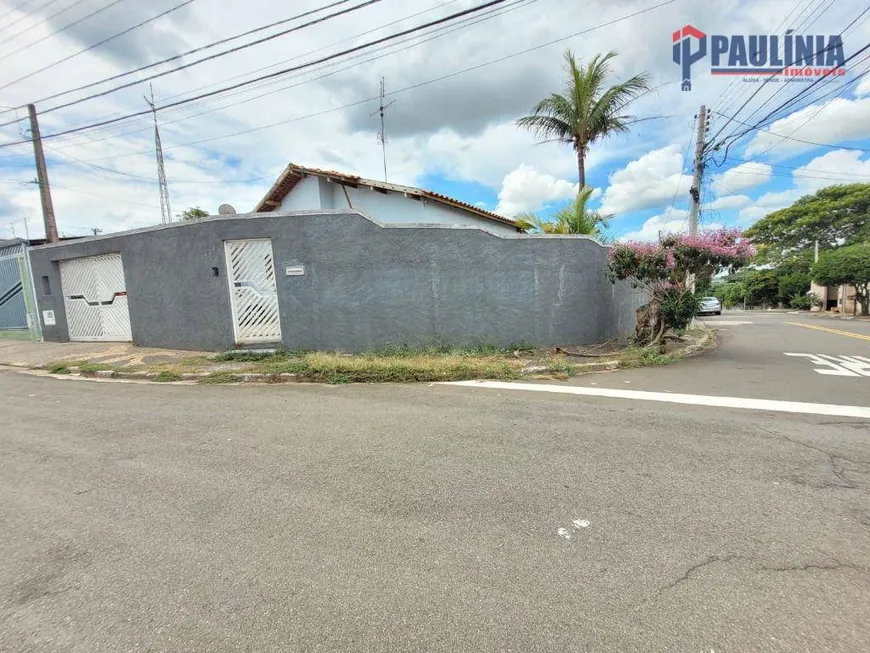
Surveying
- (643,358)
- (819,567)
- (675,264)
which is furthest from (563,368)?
(819,567)

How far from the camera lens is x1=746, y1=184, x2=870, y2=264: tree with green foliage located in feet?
96.1

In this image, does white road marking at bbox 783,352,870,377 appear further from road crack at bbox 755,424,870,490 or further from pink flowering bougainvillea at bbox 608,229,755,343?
road crack at bbox 755,424,870,490

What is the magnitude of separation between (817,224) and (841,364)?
3577 cm

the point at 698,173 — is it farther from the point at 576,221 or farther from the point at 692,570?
the point at 692,570

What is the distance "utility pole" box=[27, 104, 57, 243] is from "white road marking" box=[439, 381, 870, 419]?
16531 mm

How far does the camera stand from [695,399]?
5152 millimetres

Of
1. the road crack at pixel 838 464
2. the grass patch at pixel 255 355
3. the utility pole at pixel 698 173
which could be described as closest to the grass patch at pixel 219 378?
the grass patch at pixel 255 355

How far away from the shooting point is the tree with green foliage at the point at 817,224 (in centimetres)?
Answer: 2929

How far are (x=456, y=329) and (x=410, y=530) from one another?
6038mm

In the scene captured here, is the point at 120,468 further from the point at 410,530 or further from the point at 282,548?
the point at 410,530

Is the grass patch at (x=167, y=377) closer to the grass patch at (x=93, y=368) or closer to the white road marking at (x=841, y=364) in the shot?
the grass patch at (x=93, y=368)

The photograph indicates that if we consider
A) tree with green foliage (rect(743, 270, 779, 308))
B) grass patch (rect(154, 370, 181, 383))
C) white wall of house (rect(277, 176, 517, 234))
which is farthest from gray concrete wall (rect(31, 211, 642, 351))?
tree with green foliage (rect(743, 270, 779, 308))

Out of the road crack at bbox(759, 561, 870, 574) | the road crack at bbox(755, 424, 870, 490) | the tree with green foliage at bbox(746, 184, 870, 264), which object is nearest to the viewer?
the road crack at bbox(759, 561, 870, 574)

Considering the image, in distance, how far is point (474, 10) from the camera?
661 cm
